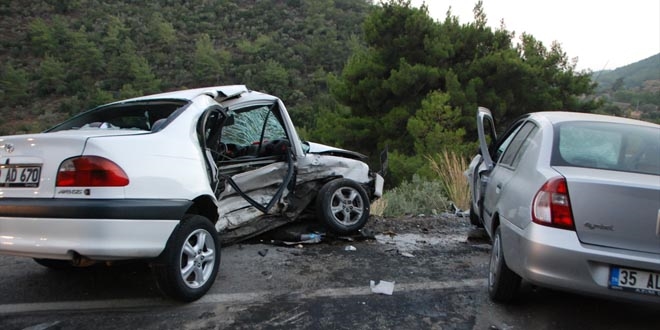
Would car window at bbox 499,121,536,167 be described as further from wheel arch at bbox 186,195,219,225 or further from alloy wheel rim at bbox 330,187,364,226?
wheel arch at bbox 186,195,219,225

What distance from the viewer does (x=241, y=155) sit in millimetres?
5266

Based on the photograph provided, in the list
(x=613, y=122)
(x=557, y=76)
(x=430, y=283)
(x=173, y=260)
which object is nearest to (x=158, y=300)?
(x=173, y=260)

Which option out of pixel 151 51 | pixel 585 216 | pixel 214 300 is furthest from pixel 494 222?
pixel 151 51

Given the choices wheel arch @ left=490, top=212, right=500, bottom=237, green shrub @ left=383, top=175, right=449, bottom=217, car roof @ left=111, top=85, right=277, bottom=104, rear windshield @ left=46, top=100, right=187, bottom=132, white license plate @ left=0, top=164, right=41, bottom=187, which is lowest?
green shrub @ left=383, top=175, right=449, bottom=217

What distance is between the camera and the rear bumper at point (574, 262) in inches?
103

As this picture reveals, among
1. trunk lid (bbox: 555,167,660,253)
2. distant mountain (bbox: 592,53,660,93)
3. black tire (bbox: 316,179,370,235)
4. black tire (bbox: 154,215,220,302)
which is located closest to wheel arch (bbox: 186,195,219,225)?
black tire (bbox: 154,215,220,302)

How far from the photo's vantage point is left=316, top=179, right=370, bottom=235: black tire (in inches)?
202

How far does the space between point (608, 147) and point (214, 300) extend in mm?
3014

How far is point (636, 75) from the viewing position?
2723 centimetres

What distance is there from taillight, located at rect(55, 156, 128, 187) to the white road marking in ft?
3.22

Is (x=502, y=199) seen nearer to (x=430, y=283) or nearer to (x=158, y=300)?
(x=430, y=283)

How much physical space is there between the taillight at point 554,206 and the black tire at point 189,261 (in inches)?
90.3

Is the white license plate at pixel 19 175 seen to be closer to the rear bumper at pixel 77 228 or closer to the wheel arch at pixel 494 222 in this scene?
the rear bumper at pixel 77 228

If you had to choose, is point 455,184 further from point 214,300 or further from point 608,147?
point 214,300
